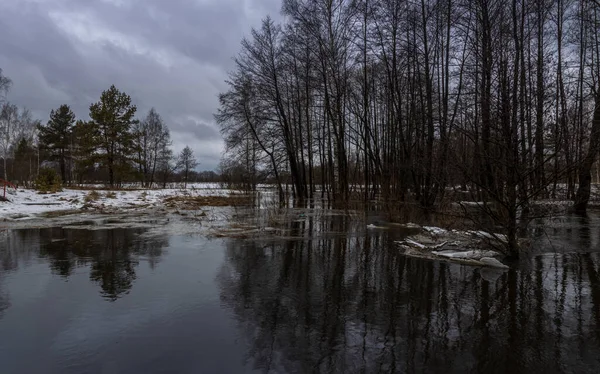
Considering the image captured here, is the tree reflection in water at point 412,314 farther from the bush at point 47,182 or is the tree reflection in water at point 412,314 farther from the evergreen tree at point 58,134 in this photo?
the evergreen tree at point 58,134

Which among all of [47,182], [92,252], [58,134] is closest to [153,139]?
[58,134]

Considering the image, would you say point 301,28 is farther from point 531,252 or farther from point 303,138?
point 531,252

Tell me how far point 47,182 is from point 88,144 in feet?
47.6

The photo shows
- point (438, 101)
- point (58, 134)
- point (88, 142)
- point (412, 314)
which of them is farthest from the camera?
point (58, 134)

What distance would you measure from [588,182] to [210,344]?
64.1 ft

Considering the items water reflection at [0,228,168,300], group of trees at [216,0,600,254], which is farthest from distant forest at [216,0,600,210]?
water reflection at [0,228,168,300]

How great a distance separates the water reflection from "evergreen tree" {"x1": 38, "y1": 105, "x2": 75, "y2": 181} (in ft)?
142

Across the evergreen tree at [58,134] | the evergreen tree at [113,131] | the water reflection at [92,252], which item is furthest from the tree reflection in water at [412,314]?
the evergreen tree at [58,134]

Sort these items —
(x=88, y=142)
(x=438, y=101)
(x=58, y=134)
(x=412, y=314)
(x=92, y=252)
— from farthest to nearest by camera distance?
(x=58, y=134), (x=88, y=142), (x=438, y=101), (x=92, y=252), (x=412, y=314)

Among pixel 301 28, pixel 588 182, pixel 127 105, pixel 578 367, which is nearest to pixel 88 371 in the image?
pixel 578 367

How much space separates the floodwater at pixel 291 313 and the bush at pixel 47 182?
63.6 ft

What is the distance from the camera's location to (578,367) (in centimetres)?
A: 329

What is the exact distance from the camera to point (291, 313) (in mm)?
4641

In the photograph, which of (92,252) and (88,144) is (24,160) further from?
(92,252)
